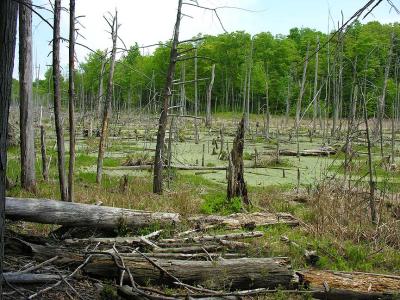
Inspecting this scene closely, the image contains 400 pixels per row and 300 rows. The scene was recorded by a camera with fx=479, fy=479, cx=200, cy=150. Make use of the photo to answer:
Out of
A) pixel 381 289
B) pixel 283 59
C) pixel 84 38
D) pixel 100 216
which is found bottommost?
pixel 381 289

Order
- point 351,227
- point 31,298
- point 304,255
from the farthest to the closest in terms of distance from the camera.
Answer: point 351,227 < point 304,255 < point 31,298

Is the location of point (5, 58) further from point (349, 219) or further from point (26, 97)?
point (26, 97)

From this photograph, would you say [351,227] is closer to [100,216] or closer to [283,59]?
[100,216]

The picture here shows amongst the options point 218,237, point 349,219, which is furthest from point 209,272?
point 349,219

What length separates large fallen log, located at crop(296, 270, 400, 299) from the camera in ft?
17.1

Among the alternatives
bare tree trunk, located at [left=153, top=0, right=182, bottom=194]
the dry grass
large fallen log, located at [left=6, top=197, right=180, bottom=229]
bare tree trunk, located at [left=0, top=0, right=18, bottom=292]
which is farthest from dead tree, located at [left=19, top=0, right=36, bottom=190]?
bare tree trunk, located at [left=0, top=0, right=18, bottom=292]

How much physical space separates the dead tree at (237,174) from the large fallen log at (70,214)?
9.23 ft

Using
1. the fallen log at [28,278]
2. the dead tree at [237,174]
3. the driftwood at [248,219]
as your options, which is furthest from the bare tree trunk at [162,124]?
the fallen log at [28,278]

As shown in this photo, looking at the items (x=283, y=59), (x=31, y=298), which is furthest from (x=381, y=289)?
(x=283, y=59)

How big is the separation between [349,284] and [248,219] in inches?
115

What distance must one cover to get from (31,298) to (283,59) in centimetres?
4945

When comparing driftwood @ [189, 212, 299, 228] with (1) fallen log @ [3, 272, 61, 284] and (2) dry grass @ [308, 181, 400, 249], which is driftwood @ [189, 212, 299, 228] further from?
(1) fallen log @ [3, 272, 61, 284]

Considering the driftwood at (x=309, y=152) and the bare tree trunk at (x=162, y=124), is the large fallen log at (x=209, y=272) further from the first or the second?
the driftwood at (x=309, y=152)

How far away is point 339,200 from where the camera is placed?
8133 mm
